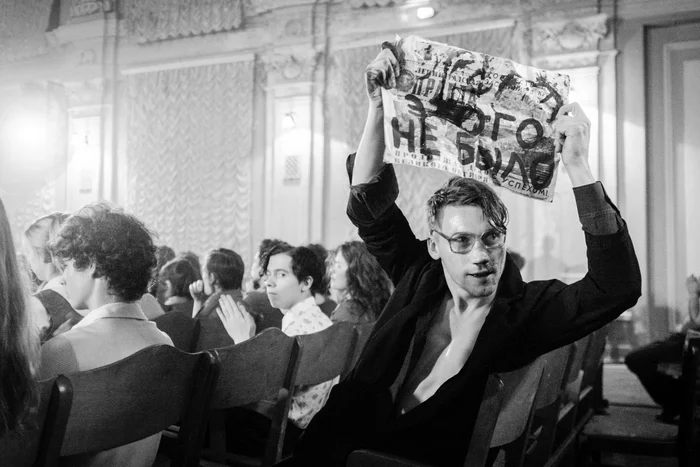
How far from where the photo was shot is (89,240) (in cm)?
187

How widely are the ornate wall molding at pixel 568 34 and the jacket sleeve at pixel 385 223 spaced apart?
5170mm

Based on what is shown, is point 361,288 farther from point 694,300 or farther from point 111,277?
point 694,300

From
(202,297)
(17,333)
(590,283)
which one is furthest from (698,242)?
(17,333)

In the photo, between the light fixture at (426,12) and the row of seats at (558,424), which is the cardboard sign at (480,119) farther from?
the light fixture at (426,12)

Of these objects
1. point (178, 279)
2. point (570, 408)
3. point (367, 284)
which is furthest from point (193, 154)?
point (570, 408)

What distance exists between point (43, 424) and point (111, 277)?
66 centimetres

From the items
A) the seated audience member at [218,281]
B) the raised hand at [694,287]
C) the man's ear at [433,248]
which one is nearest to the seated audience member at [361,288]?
the seated audience member at [218,281]

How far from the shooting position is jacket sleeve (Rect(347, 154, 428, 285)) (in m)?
1.70

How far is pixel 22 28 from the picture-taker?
9336 mm

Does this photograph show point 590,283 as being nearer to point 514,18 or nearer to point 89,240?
point 89,240

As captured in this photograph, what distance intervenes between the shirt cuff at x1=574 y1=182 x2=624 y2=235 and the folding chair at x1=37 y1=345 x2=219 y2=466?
967 millimetres

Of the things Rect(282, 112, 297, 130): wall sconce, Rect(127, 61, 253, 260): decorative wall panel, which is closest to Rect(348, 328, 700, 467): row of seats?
Rect(282, 112, 297, 130): wall sconce

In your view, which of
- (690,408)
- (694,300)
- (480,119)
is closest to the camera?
(480,119)

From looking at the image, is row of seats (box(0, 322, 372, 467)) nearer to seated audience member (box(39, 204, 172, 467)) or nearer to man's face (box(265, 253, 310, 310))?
seated audience member (box(39, 204, 172, 467))
